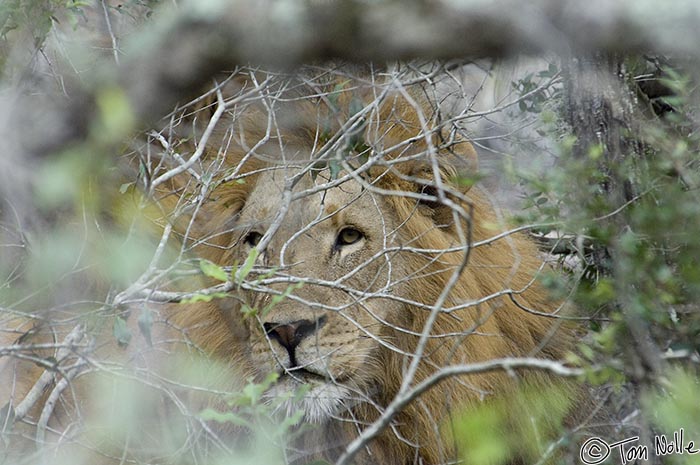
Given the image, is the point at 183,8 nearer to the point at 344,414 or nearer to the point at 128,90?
the point at 128,90

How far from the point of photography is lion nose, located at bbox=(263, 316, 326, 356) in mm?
3312

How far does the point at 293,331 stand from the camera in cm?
331

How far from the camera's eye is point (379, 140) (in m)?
3.56

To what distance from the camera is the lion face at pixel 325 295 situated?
3.33 metres

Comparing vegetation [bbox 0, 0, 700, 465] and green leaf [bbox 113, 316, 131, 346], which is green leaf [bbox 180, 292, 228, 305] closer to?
vegetation [bbox 0, 0, 700, 465]

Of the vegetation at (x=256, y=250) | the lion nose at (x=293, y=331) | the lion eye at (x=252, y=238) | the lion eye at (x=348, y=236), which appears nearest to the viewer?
the vegetation at (x=256, y=250)

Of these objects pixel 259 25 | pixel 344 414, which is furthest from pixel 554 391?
pixel 259 25

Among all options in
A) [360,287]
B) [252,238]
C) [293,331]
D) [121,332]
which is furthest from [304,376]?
[121,332]

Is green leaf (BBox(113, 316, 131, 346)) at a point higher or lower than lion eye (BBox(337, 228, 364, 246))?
higher

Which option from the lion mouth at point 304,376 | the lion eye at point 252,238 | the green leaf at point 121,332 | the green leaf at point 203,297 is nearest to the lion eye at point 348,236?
the lion eye at point 252,238

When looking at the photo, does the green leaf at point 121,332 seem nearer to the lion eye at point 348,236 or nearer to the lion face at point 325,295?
the lion face at point 325,295

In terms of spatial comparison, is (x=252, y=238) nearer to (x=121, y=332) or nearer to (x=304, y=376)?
(x=304, y=376)

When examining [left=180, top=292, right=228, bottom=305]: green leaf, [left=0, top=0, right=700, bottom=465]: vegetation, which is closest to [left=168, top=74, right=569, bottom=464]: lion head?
[left=0, top=0, right=700, bottom=465]: vegetation

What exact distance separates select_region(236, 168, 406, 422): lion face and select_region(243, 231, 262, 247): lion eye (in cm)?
2
